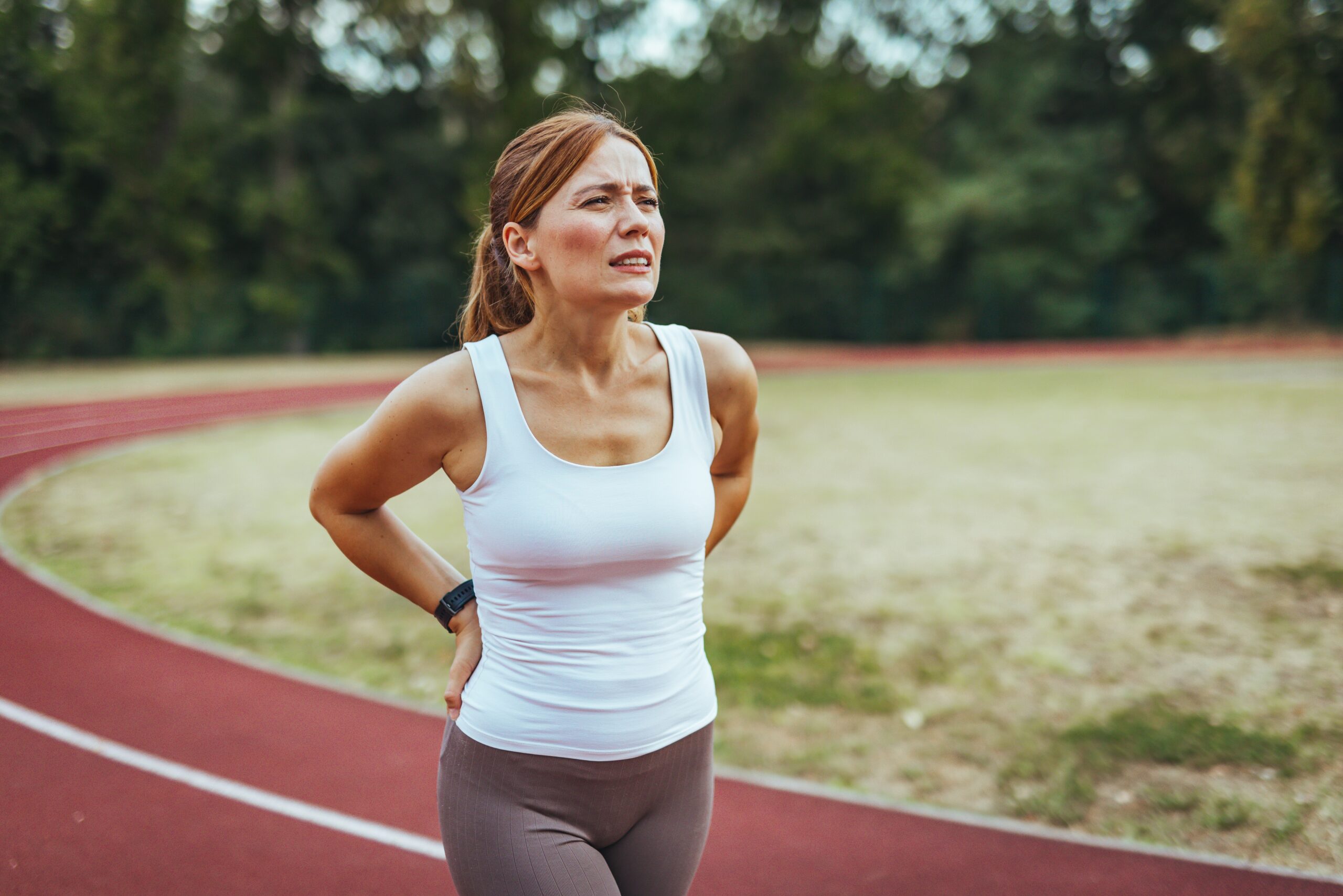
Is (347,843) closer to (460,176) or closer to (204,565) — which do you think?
(204,565)

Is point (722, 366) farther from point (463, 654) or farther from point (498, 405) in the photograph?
point (463, 654)

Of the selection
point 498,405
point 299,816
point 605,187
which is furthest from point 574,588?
point 299,816

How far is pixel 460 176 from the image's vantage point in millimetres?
35562

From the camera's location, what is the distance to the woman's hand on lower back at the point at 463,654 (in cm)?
197

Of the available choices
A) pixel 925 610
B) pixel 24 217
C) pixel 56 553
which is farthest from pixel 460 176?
pixel 925 610

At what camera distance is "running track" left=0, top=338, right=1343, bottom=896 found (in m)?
3.98

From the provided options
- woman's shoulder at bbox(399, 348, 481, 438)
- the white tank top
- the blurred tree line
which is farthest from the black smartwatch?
the blurred tree line

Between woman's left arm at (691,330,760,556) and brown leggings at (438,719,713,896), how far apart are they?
1.46ft

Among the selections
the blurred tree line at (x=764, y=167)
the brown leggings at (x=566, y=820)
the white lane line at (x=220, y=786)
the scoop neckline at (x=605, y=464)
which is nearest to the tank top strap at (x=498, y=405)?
the scoop neckline at (x=605, y=464)

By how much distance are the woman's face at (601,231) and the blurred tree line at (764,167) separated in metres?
28.9

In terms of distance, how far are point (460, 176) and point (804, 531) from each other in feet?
95.3

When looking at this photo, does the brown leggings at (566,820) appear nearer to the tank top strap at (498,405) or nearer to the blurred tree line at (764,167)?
the tank top strap at (498,405)

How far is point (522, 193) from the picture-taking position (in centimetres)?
189

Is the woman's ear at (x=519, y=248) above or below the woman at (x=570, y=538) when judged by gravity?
above
